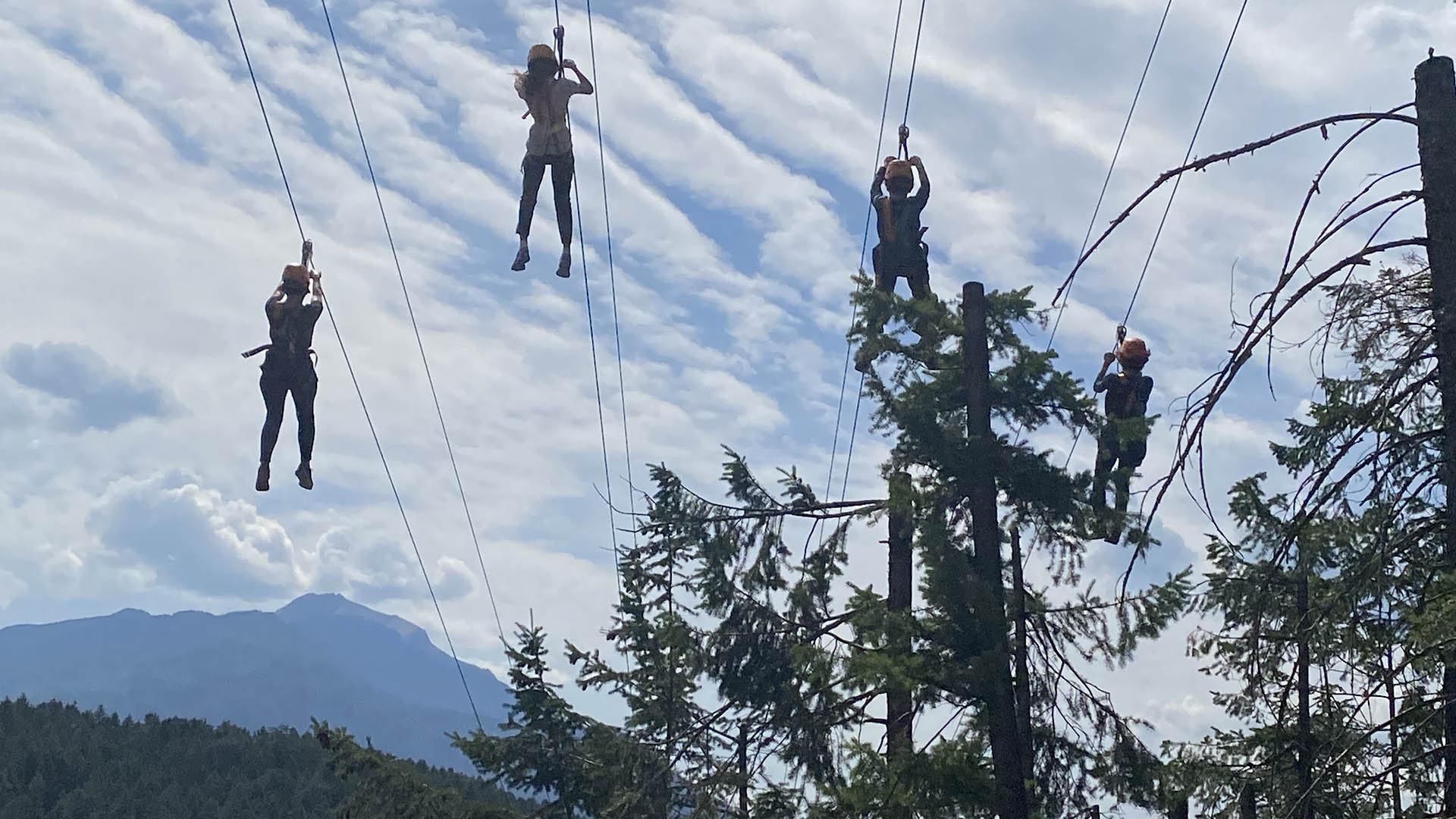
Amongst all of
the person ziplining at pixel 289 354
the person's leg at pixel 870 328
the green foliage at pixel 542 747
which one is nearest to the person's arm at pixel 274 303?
the person ziplining at pixel 289 354

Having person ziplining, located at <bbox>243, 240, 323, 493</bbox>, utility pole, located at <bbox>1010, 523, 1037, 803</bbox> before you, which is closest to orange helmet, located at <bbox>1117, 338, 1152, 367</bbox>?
utility pole, located at <bbox>1010, 523, 1037, 803</bbox>

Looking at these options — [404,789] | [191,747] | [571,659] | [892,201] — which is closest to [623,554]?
[571,659]

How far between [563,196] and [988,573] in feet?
16.2

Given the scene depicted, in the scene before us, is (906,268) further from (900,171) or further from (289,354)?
(289,354)

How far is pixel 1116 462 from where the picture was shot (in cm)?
1359

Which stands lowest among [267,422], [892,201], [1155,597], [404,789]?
[404,789]

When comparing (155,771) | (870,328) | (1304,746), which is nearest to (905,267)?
(870,328)

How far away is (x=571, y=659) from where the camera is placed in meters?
19.7

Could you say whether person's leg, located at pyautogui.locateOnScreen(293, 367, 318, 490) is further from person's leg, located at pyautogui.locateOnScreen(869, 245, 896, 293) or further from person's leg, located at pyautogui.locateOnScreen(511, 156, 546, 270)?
person's leg, located at pyautogui.locateOnScreen(869, 245, 896, 293)

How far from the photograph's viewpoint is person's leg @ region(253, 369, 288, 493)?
11367 mm

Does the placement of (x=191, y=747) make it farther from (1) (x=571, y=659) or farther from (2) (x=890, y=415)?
(2) (x=890, y=415)

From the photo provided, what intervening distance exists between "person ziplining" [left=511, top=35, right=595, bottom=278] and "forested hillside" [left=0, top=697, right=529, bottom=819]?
42693mm

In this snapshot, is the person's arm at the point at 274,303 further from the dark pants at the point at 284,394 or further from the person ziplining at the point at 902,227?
the person ziplining at the point at 902,227

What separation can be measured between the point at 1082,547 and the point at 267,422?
766cm
